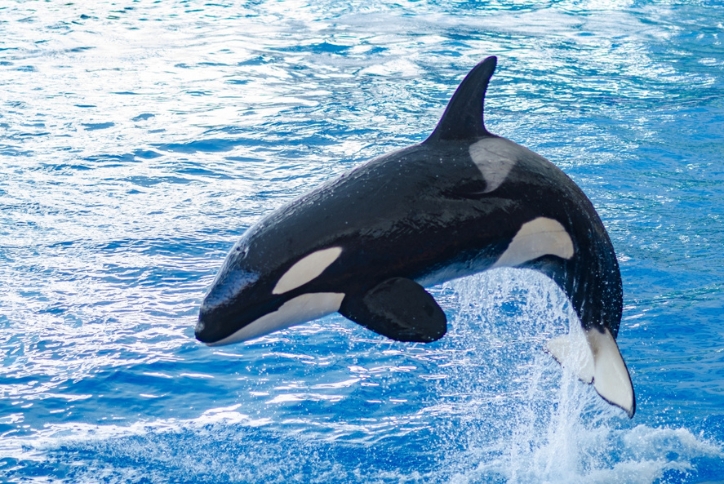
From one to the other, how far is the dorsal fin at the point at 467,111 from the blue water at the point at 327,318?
142cm

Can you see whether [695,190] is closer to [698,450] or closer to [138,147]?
[698,450]

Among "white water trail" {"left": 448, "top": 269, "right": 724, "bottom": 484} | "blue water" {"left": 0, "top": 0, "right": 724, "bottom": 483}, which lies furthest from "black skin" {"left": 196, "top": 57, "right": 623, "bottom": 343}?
"blue water" {"left": 0, "top": 0, "right": 724, "bottom": 483}

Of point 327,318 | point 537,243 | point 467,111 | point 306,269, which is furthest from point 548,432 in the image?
point 306,269

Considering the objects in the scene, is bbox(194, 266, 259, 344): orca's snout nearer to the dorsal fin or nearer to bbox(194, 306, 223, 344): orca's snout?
bbox(194, 306, 223, 344): orca's snout

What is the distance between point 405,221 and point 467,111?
28.0 inches

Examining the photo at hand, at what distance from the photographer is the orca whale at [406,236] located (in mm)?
3475

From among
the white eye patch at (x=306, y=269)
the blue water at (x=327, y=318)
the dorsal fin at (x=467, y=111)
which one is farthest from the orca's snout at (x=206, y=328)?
the blue water at (x=327, y=318)

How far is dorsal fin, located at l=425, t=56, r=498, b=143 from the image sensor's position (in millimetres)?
3973

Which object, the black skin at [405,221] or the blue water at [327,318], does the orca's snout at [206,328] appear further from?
the blue water at [327,318]

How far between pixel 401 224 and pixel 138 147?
8.09 meters

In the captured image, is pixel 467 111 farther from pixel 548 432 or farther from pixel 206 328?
pixel 548 432

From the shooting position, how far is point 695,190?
30.6 ft

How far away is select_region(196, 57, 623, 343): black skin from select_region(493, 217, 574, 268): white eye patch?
4 centimetres

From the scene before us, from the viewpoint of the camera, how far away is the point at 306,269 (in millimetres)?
3475
